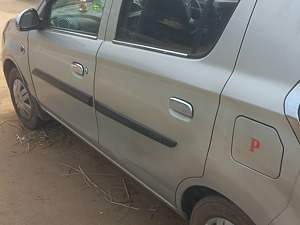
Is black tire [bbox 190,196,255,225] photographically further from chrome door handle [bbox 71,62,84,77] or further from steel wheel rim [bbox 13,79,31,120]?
steel wheel rim [bbox 13,79,31,120]

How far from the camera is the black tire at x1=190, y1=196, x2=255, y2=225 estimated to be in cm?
156

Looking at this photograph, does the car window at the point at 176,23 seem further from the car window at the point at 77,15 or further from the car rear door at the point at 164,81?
the car window at the point at 77,15

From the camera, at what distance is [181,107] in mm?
1658

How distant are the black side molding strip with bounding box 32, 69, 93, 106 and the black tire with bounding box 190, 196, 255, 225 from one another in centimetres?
105

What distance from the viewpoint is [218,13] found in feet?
5.21

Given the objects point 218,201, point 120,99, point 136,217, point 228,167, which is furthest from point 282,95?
point 136,217

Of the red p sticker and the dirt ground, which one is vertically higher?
the red p sticker

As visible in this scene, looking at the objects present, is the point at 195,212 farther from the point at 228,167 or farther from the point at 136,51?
the point at 136,51

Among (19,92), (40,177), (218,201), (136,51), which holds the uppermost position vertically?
(136,51)

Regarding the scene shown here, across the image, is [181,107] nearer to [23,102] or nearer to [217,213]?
[217,213]

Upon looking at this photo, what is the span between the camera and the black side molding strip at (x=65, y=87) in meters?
2.38

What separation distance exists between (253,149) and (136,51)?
0.92 metres

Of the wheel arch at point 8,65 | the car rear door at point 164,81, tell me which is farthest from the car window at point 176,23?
the wheel arch at point 8,65

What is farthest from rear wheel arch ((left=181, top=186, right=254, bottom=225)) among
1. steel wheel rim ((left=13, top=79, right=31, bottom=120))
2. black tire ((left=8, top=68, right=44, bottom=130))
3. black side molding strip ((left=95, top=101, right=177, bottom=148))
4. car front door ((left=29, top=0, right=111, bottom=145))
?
steel wheel rim ((left=13, top=79, right=31, bottom=120))
